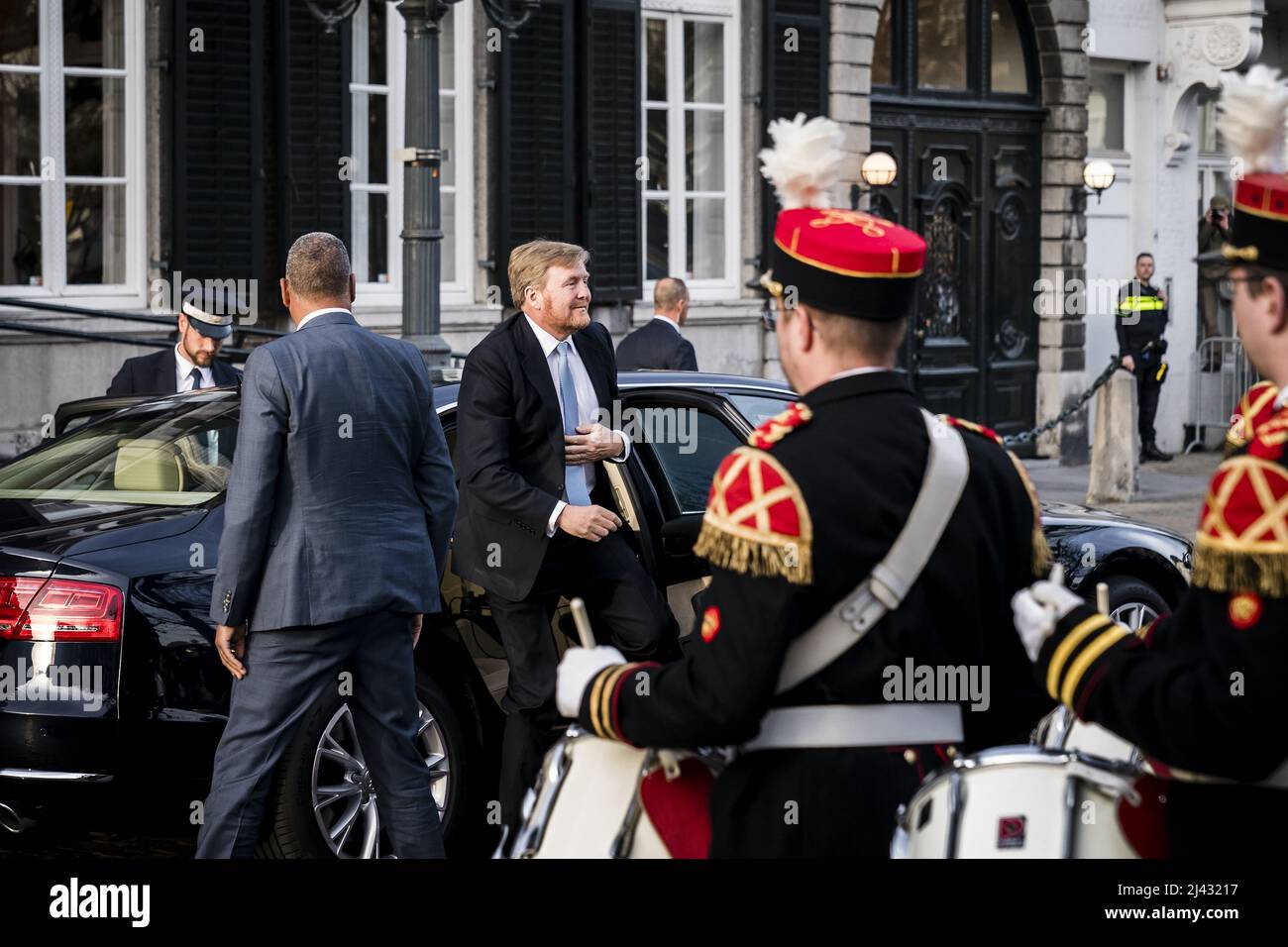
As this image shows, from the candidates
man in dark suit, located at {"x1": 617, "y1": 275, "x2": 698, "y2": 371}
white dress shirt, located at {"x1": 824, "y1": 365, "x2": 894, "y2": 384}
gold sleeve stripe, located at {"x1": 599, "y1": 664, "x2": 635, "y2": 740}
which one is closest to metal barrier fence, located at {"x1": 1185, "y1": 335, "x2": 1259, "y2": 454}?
man in dark suit, located at {"x1": 617, "y1": 275, "x2": 698, "y2": 371}

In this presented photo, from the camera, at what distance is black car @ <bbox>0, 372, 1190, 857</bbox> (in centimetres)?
575

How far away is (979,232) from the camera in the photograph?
20.8 m

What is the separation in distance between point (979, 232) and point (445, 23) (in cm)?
703

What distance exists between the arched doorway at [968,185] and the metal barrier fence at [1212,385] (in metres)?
2.74

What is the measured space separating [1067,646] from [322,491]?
8.99 ft

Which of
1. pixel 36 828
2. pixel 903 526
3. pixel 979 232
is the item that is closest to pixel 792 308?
pixel 903 526

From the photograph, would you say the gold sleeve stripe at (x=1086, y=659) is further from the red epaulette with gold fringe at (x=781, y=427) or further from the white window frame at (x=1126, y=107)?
the white window frame at (x=1126, y=107)

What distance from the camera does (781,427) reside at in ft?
11.3

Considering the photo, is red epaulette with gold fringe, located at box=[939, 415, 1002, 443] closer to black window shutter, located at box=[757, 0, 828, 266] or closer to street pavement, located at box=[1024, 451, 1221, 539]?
street pavement, located at box=[1024, 451, 1221, 539]

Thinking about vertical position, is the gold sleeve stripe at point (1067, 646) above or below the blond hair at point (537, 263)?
below

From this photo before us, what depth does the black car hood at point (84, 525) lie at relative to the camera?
592 centimetres

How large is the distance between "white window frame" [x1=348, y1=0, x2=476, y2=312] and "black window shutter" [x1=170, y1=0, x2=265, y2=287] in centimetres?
92

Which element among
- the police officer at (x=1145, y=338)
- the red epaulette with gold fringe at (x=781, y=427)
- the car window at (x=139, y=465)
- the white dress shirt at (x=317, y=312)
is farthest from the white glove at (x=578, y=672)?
the police officer at (x=1145, y=338)

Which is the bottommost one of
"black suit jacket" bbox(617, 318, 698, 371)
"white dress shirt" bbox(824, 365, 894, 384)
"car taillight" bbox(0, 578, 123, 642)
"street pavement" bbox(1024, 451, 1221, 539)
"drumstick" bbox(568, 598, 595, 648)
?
"street pavement" bbox(1024, 451, 1221, 539)
